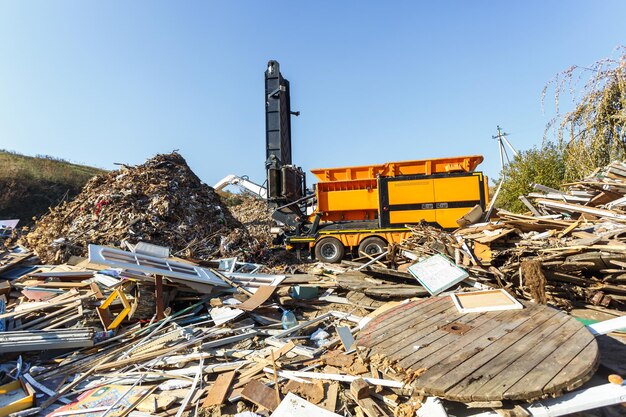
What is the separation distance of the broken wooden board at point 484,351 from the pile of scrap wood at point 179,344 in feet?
0.73

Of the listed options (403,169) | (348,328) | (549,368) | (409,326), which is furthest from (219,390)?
(403,169)

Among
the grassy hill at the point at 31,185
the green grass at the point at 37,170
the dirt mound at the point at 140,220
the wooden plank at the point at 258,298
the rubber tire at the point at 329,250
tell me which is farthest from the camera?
the green grass at the point at 37,170

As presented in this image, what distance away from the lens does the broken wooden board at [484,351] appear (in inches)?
90.5

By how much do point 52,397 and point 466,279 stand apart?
497cm

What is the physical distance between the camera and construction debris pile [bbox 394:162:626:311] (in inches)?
175

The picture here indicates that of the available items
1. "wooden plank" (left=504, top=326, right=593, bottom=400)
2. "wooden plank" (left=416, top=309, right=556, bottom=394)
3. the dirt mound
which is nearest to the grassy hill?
the dirt mound

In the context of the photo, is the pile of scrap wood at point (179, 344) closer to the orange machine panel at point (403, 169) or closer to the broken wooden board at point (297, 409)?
the broken wooden board at point (297, 409)

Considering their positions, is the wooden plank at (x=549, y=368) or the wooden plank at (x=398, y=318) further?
the wooden plank at (x=398, y=318)

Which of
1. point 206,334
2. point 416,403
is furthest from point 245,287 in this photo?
point 416,403

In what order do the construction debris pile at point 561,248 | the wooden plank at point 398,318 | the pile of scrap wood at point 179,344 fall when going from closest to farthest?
1. the pile of scrap wood at point 179,344
2. the wooden plank at point 398,318
3. the construction debris pile at point 561,248

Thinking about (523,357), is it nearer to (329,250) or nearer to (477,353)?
(477,353)

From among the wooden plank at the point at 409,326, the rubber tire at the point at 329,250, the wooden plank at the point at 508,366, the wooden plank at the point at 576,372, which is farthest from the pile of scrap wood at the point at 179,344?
the rubber tire at the point at 329,250

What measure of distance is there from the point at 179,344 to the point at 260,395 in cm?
155

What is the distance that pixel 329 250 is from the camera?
10.1m
